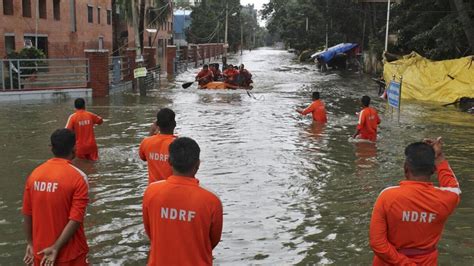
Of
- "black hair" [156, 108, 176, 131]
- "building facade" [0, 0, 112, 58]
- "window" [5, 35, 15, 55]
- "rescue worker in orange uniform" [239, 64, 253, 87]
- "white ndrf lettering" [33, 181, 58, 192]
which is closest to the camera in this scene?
"white ndrf lettering" [33, 181, 58, 192]

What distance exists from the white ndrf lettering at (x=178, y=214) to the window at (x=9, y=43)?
85.6 feet

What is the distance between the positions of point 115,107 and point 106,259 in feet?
45.8

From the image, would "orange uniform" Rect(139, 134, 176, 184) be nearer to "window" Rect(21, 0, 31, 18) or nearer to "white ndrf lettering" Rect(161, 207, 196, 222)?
"white ndrf lettering" Rect(161, 207, 196, 222)

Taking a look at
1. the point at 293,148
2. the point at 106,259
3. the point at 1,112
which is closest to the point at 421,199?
the point at 106,259

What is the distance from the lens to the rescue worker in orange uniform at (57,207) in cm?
394

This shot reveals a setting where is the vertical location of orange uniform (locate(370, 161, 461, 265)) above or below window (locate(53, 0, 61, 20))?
below

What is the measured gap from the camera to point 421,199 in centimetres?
357

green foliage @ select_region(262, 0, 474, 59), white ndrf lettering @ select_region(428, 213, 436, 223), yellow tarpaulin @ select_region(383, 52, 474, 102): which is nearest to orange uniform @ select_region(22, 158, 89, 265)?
white ndrf lettering @ select_region(428, 213, 436, 223)

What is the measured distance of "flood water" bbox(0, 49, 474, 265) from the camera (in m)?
6.37

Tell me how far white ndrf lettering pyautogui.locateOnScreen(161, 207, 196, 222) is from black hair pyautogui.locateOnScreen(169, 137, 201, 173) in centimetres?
25

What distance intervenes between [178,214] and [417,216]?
1.53 metres

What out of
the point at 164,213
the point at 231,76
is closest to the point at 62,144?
the point at 164,213

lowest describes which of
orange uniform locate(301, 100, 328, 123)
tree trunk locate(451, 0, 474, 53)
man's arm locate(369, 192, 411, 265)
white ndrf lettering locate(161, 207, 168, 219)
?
orange uniform locate(301, 100, 328, 123)

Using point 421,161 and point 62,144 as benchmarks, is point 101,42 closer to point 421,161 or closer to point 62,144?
point 62,144
